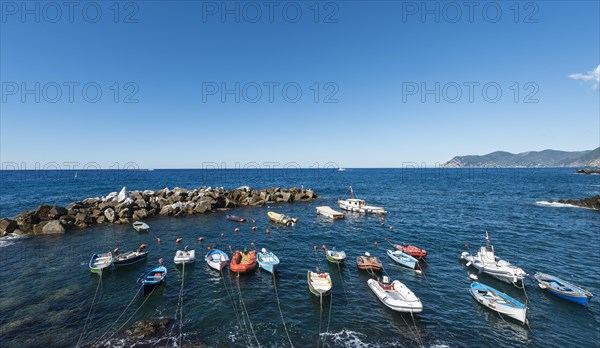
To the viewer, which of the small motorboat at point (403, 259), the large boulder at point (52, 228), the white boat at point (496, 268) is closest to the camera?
the white boat at point (496, 268)

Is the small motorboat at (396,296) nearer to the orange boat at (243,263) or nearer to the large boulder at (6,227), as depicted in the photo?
the orange boat at (243,263)

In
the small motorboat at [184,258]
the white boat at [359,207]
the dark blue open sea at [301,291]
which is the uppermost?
the white boat at [359,207]

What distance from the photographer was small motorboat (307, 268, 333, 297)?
23023 millimetres

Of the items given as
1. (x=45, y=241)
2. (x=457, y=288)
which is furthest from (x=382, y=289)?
(x=45, y=241)

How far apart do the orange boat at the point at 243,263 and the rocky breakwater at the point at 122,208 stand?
30850 millimetres

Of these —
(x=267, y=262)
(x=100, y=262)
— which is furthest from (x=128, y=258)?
(x=267, y=262)

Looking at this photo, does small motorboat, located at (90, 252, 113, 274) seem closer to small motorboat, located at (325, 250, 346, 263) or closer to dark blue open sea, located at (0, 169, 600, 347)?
dark blue open sea, located at (0, 169, 600, 347)

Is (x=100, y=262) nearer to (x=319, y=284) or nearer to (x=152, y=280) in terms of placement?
(x=152, y=280)

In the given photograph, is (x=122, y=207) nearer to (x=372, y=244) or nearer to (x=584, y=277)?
(x=372, y=244)

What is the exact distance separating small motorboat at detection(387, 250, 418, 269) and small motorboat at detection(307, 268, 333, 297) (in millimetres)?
10869

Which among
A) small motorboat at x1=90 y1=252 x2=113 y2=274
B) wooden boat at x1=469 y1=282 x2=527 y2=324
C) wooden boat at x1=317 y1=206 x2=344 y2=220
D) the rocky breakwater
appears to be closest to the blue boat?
wooden boat at x1=469 y1=282 x2=527 y2=324

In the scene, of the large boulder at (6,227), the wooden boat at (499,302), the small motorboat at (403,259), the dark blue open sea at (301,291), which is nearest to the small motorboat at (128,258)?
the dark blue open sea at (301,291)

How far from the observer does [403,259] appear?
99.3ft

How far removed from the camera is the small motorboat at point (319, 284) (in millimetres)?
23023
